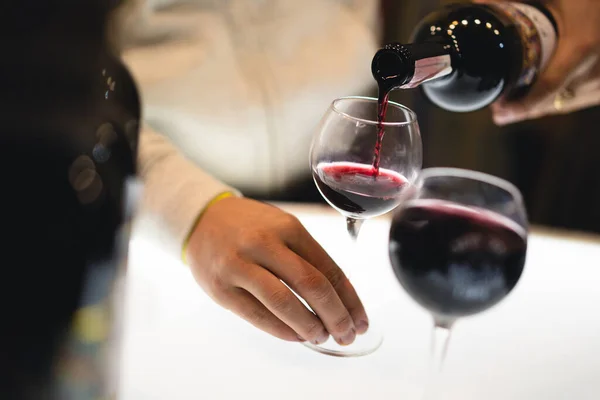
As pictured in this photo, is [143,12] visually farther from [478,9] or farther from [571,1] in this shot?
[571,1]

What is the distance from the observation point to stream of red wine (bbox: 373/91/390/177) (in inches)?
19.6

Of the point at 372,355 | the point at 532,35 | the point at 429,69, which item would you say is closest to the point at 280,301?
the point at 372,355

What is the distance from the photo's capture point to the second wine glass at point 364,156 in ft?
1.82

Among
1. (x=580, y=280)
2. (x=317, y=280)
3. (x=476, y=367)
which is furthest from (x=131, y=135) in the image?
(x=580, y=280)

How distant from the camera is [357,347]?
0.58 m

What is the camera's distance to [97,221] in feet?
0.63

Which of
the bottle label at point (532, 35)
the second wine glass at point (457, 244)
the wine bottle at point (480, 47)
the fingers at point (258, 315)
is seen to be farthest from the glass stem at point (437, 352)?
the bottle label at point (532, 35)

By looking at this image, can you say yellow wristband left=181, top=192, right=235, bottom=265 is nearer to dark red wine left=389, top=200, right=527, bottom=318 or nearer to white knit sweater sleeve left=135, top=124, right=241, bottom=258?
white knit sweater sleeve left=135, top=124, right=241, bottom=258

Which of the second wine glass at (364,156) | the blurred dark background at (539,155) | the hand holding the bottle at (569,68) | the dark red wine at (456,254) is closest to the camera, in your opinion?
the dark red wine at (456,254)

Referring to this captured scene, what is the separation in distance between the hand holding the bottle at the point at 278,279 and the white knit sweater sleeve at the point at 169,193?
2.8 inches

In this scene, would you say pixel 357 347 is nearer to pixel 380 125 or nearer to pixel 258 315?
pixel 258 315

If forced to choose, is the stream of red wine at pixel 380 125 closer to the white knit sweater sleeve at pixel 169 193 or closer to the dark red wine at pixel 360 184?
the dark red wine at pixel 360 184

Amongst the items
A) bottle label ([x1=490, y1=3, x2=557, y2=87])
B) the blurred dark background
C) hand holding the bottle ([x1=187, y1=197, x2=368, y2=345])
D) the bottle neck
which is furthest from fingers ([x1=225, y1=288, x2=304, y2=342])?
the blurred dark background

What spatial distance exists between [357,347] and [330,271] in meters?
0.09
